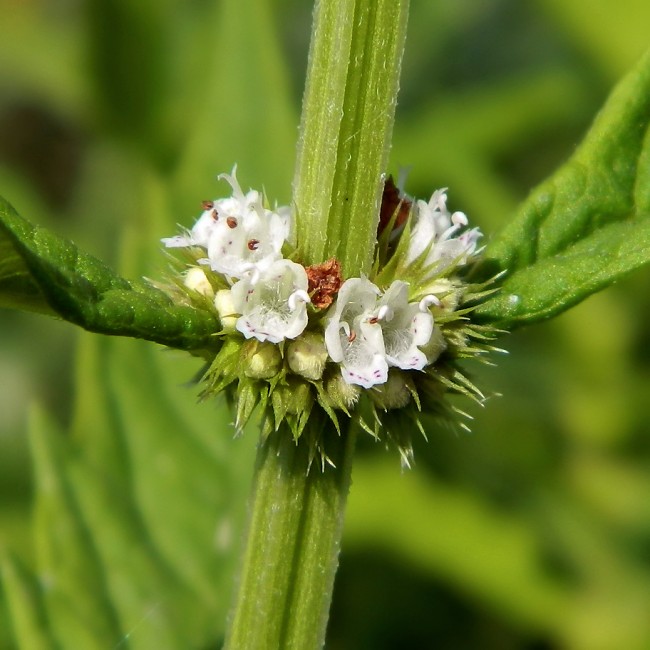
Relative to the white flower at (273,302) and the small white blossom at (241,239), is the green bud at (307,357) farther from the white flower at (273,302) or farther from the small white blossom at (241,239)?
the small white blossom at (241,239)

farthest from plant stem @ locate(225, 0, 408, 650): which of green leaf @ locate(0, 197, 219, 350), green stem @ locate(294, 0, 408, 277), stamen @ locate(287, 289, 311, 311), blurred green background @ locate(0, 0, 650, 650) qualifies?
blurred green background @ locate(0, 0, 650, 650)

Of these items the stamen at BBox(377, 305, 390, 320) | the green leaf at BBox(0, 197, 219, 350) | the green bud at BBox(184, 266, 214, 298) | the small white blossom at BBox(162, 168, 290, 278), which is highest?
the small white blossom at BBox(162, 168, 290, 278)

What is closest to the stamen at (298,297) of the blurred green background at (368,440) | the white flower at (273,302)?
the white flower at (273,302)

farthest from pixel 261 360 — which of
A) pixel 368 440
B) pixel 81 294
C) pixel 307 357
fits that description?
pixel 368 440

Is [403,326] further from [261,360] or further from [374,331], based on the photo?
[261,360]

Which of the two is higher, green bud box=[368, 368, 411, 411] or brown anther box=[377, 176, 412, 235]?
brown anther box=[377, 176, 412, 235]

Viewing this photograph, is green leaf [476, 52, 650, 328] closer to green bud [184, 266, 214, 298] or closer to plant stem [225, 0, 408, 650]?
plant stem [225, 0, 408, 650]
